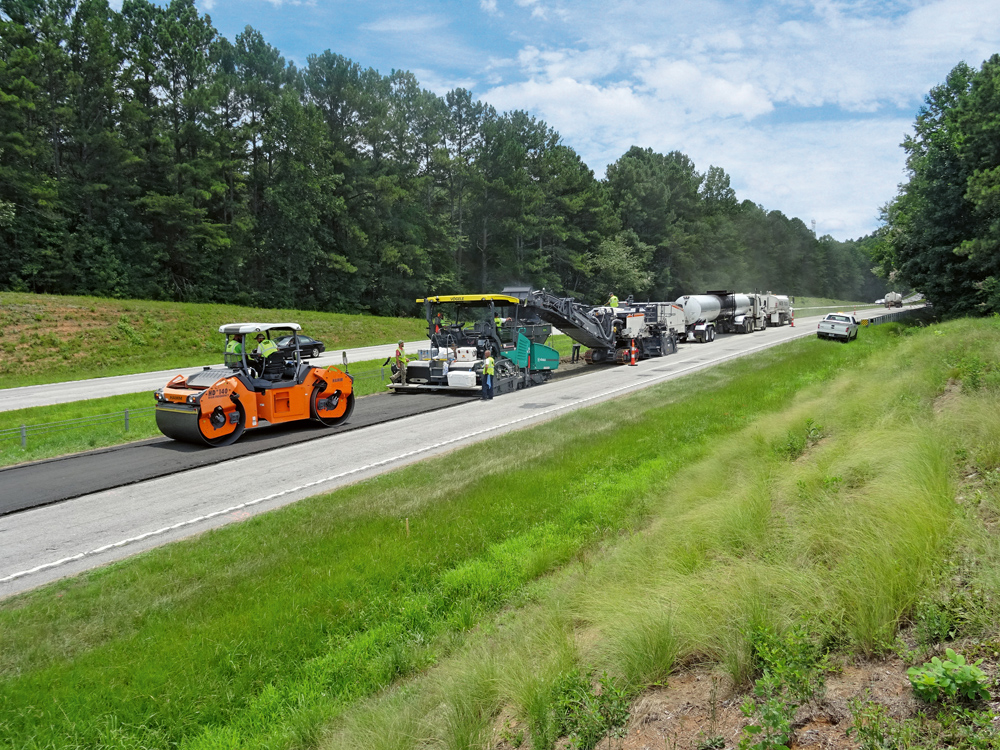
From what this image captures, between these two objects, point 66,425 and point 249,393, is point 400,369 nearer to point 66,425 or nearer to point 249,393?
point 249,393

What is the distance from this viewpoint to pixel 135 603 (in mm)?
6340

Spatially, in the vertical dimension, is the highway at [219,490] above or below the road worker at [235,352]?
below

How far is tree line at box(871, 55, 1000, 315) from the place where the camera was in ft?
102

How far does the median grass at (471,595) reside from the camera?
4.45m

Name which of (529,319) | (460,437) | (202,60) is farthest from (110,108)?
(460,437)

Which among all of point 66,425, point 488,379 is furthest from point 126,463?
point 488,379

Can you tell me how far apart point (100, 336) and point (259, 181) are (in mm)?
26466

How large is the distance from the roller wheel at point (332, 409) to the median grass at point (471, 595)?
5.65m

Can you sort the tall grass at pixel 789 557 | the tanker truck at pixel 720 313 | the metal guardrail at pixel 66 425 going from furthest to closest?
the tanker truck at pixel 720 313
the metal guardrail at pixel 66 425
the tall grass at pixel 789 557

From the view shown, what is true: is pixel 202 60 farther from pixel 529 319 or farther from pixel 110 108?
pixel 529 319

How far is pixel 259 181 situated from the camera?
53.8 m

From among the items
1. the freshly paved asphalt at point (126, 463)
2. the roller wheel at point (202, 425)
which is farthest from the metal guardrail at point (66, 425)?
the roller wheel at point (202, 425)

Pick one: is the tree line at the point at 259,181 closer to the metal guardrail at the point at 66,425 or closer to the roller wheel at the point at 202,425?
the metal guardrail at the point at 66,425

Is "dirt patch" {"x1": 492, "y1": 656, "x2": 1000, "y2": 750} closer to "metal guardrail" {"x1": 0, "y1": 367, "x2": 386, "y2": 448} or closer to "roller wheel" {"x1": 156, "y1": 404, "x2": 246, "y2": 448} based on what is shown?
"roller wheel" {"x1": 156, "y1": 404, "x2": 246, "y2": 448}
